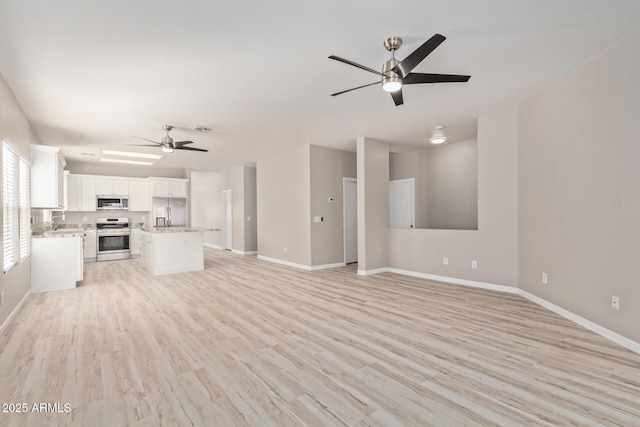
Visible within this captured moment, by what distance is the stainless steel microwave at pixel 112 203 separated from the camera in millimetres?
8492

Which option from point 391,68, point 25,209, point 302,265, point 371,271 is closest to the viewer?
point 391,68

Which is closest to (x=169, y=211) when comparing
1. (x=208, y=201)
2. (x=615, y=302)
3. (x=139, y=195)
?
(x=139, y=195)

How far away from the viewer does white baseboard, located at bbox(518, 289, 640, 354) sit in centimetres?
271

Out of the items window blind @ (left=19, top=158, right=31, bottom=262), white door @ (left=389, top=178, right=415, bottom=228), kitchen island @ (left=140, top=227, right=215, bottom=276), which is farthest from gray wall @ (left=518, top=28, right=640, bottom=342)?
window blind @ (left=19, top=158, right=31, bottom=262)

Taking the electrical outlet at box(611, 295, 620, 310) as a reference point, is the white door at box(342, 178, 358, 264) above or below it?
above

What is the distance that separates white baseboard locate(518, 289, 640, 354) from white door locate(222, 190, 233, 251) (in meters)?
8.33

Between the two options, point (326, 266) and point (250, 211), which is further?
point (250, 211)

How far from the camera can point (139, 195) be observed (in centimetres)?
903

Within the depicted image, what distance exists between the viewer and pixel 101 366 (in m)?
2.48

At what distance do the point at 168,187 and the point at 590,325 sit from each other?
32.1ft

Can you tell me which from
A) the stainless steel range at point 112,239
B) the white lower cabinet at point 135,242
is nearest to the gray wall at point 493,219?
the white lower cabinet at point 135,242

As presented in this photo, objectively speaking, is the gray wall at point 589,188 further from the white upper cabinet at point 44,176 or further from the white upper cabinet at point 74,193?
the white upper cabinet at point 74,193

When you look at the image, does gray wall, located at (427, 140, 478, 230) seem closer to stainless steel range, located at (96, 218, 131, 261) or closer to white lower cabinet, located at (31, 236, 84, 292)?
white lower cabinet, located at (31, 236, 84, 292)

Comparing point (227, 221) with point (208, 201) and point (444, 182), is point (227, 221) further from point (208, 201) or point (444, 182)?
point (444, 182)
